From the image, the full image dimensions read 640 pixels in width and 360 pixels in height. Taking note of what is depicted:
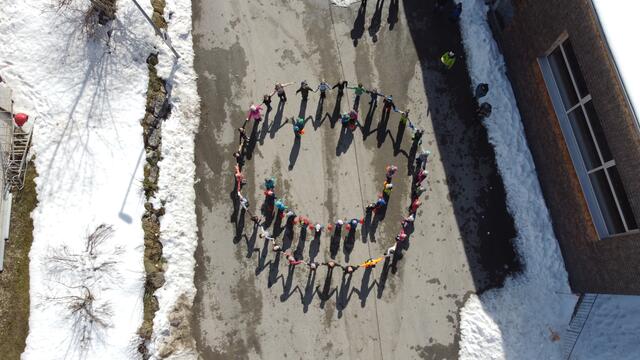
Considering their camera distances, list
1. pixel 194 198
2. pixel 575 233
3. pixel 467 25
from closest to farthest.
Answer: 1. pixel 575 233
2. pixel 194 198
3. pixel 467 25

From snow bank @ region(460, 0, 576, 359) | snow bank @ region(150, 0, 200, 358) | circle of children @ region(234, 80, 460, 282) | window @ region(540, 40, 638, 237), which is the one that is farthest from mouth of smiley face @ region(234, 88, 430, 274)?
window @ region(540, 40, 638, 237)

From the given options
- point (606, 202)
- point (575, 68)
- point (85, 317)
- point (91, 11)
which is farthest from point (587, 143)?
point (91, 11)

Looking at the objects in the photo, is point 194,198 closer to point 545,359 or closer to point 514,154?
point 514,154

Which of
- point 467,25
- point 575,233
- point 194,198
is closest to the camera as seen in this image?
point 575,233

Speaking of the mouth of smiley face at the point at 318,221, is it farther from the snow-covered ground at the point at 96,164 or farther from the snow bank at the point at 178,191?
the snow-covered ground at the point at 96,164

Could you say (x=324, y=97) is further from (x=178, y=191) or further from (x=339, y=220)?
(x=178, y=191)

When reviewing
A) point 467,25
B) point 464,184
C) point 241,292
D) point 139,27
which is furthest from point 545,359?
point 139,27

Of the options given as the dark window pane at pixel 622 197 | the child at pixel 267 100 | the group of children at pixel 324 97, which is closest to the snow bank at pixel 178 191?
the group of children at pixel 324 97

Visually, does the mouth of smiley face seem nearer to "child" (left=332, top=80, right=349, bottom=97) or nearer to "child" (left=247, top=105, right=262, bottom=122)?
"child" (left=247, top=105, right=262, bottom=122)
